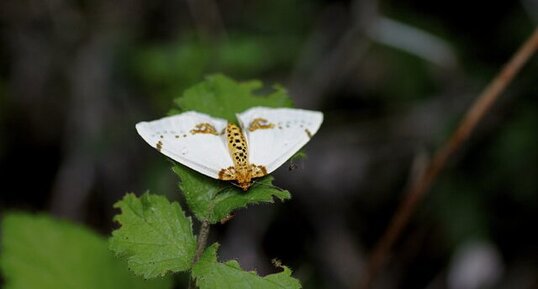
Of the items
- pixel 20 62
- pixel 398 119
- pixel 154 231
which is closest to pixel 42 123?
pixel 20 62

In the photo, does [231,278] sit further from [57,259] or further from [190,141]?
[57,259]

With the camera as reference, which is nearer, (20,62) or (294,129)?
(294,129)

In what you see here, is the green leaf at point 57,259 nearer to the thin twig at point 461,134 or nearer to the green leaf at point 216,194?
the green leaf at point 216,194

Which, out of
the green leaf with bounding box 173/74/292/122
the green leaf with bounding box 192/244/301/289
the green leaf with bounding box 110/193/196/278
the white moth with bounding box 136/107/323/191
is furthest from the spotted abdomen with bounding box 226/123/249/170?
the green leaf with bounding box 192/244/301/289

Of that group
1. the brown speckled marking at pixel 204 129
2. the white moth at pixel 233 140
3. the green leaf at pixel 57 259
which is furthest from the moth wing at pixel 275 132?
the green leaf at pixel 57 259

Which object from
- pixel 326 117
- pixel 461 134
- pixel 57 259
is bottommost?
pixel 326 117

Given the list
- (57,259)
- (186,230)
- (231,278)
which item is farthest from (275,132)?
(57,259)

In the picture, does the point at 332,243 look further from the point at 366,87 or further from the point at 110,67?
the point at 110,67
